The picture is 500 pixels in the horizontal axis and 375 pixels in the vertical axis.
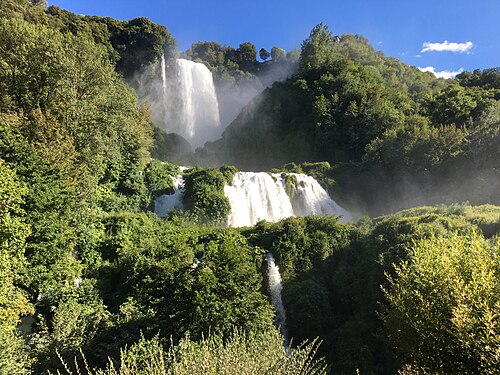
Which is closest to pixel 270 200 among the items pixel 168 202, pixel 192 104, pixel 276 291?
pixel 168 202

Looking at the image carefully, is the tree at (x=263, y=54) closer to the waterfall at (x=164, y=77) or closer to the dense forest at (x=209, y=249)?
the waterfall at (x=164, y=77)

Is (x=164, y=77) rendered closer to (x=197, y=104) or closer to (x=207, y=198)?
(x=197, y=104)

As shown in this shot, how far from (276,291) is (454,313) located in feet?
38.1

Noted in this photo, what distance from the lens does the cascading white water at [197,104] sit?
54125mm

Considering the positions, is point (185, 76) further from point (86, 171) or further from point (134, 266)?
point (134, 266)

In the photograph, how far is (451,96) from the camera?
37.8 metres

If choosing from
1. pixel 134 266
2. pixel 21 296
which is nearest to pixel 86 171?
pixel 134 266

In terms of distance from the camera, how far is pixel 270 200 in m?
25.9

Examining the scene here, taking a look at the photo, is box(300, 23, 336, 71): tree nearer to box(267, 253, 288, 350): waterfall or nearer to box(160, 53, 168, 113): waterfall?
box(160, 53, 168, 113): waterfall

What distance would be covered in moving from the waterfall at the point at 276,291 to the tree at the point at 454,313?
323 inches

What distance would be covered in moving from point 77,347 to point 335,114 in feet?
126

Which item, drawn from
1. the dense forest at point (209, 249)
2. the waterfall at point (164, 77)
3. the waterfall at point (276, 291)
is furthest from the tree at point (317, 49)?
the waterfall at point (276, 291)

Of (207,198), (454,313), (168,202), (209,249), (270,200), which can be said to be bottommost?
(454,313)

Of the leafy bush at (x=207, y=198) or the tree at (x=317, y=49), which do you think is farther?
the tree at (x=317, y=49)
